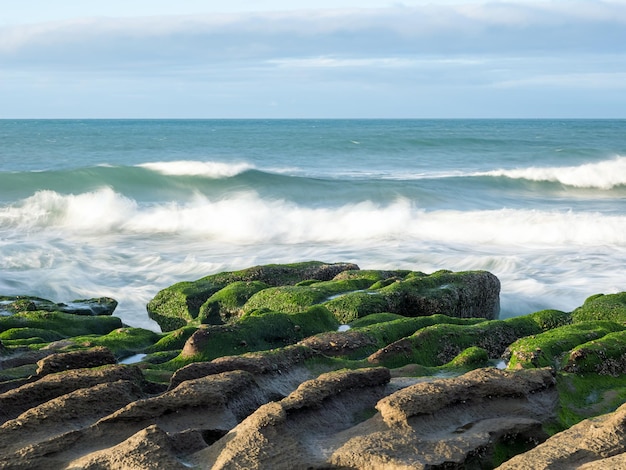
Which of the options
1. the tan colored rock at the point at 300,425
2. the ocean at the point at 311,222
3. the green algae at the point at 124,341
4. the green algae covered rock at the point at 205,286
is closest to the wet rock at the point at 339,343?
the tan colored rock at the point at 300,425

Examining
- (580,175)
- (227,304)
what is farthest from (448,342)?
(580,175)

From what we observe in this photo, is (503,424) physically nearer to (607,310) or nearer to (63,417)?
(63,417)

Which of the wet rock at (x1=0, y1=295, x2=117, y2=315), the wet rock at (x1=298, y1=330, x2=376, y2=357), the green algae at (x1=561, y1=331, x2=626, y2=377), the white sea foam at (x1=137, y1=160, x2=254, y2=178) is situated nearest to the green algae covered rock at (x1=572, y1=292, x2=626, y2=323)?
the green algae at (x1=561, y1=331, x2=626, y2=377)

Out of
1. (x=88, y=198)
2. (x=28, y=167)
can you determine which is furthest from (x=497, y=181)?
(x=28, y=167)

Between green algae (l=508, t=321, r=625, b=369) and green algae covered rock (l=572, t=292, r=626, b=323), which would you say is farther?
green algae covered rock (l=572, t=292, r=626, b=323)

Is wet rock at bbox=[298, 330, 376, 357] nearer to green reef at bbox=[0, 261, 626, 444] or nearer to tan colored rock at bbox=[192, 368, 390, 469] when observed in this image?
green reef at bbox=[0, 261, 626, 444]

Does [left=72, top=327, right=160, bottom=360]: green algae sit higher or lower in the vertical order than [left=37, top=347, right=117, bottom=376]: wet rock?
lower

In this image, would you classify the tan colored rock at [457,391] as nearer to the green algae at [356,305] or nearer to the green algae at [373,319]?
the green algae at [373,319]

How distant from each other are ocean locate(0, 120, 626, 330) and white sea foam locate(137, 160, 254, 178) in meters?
0.11

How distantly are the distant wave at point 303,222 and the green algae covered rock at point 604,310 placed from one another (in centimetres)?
1158

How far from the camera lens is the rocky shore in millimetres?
4875

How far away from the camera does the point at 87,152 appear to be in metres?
60.0

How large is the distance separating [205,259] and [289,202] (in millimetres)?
12258

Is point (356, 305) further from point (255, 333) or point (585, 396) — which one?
point (585, 396)
